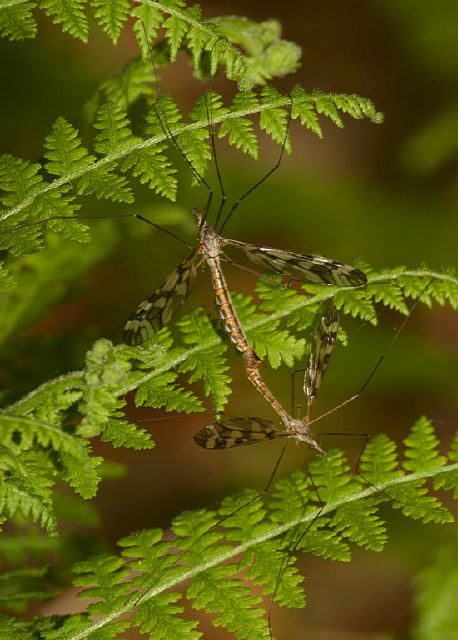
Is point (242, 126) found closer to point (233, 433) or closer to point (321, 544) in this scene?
point (233, 433)

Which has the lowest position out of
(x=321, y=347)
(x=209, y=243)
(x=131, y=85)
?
(x=321, y=347)

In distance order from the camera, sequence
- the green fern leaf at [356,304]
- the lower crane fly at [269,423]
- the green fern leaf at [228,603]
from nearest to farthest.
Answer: the green fern leaf at [228,603] → the green fern leaf at [356,304] → the lower crane fly at [269,423]

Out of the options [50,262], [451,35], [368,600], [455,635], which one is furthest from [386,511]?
[451,35]

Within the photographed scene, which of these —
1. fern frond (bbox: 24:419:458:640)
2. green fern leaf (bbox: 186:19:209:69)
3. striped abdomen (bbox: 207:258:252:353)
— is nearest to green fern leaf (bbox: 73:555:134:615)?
fern frond (bbox: 24:419:458:640)

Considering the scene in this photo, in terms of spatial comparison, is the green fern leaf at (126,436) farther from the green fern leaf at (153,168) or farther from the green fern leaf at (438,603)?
the green fern leaf at (438,603)

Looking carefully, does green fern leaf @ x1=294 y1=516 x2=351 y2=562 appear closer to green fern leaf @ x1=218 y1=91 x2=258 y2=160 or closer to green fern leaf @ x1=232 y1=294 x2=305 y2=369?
green fern leaf @ x1=232 y1=294 x2=305 y2=369

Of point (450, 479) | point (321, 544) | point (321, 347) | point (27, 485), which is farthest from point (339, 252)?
point (27, 485)

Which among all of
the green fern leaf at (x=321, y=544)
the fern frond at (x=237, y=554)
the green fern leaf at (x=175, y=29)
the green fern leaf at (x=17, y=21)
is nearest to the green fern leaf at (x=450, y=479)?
the fern frond at (x=237, y=554)
